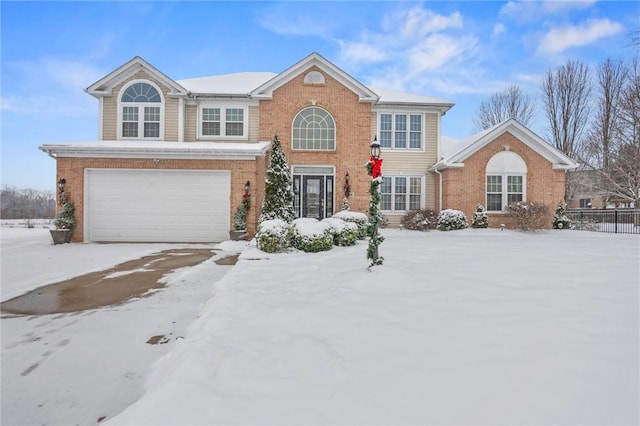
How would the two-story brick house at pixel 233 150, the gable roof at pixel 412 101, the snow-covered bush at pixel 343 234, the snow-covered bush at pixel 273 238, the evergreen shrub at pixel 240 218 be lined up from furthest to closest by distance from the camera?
the gable roof at pixel 412 101 < the two-story brick house at pixel 233 150 < the evergreen shrub at pixel 240 218 < the snow-covered bush at pixel 343 234 < the snow-covered bush at pixel 273 238

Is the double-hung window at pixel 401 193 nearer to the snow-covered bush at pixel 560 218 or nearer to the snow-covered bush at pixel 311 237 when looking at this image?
the snow-covered bush at pixel 560 218

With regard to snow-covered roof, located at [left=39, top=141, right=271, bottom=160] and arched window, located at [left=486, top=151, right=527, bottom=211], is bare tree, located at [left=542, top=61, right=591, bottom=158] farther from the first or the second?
snow-covered roof, located at [left=39, top=141, right=271, bottom=160]

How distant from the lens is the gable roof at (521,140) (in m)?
14.4

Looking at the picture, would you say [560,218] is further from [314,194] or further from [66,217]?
[66,217]

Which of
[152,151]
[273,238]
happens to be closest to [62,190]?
[152,151]

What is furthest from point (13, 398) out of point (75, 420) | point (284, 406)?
point (284, 406)

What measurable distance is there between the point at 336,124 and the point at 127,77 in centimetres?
967

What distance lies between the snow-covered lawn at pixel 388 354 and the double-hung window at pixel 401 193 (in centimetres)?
1019

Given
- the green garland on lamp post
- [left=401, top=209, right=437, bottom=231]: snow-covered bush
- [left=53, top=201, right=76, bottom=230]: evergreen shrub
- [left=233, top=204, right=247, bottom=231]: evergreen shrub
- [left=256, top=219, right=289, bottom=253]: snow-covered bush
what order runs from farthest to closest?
[left=401, top=209, right=437, bottom=231]: snow-covered bush → [left=233, top=204, right=247, bottom=231]: evergreen shrub → [left=53, top=201, right=76, bottom=230]: evergreen shrub → [left=256, top=219, right=289, bottom=253]: snow-covered bush → the green garland on lamp post

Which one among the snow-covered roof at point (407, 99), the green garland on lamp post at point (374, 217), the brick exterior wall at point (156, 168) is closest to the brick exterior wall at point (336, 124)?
the snow-covered roof at point (407, 99)

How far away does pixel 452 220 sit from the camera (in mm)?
13891

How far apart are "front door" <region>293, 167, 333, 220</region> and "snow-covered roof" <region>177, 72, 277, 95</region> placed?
498cm

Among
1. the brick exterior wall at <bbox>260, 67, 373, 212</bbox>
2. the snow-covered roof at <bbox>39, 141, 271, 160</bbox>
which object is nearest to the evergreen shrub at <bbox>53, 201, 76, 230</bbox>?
the snow-covered roof at <bbox>39, 141, 271, 160</bbox>

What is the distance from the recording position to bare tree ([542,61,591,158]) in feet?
82.4
